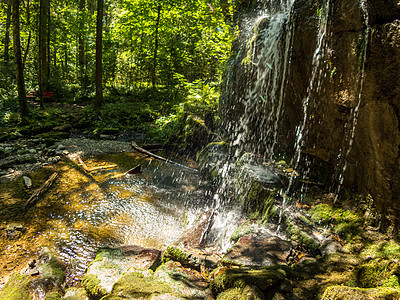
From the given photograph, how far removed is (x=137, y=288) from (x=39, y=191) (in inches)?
195

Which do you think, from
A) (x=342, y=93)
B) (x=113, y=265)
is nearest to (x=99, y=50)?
(x=113, y=265)

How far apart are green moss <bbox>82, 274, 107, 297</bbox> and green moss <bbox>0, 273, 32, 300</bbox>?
2.40 feet

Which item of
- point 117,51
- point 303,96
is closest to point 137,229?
point 303,96

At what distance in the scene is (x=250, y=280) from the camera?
250 cm

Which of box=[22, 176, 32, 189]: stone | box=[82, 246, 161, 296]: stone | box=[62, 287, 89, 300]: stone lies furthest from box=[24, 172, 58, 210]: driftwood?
box=[62, 287, 89, 300]: stone

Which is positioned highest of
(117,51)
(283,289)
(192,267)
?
(117,51)

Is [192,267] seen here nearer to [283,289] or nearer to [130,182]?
[283,289]

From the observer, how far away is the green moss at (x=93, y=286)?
290cm

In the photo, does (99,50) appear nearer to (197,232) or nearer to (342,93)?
(197,232)

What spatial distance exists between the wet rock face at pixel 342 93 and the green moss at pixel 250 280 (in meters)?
2.26

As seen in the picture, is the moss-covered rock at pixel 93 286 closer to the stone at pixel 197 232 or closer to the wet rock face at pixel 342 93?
the stone at pixel 197 232

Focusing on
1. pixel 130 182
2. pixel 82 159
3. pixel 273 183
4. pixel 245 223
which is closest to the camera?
pixel 245 223

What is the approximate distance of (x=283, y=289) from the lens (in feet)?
8.28

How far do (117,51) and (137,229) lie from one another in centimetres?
1774
